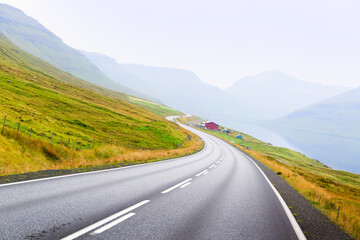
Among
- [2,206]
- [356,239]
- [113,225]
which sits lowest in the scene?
[2,206]

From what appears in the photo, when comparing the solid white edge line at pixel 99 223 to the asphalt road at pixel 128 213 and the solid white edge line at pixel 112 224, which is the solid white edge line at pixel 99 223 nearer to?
the asphalt road at pixel 128 213

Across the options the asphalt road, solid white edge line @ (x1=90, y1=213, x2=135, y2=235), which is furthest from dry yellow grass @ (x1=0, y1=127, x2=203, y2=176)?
solid white edge line @ (x1=90, y1=213, x2=135, y2=235)

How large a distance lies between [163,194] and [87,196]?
2362 millimetres

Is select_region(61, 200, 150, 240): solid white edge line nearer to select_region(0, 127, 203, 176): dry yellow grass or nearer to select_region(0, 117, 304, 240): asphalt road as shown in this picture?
select_region(0, 117, 304, 240): asphalt road

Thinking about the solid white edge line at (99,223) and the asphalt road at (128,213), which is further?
the asphalt road at (128,213)

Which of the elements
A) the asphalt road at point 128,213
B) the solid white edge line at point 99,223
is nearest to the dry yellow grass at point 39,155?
the asphalt road at point 128,213

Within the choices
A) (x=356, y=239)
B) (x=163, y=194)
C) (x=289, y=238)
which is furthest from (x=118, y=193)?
(x=356, y=239)

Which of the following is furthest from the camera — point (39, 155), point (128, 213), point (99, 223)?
point (39, 155)

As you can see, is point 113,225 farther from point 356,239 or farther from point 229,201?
point 356,239

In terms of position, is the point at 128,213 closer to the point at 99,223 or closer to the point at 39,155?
the point at 99,223

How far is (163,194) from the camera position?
6.98 meters

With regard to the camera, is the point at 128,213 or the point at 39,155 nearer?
the point at 128,213

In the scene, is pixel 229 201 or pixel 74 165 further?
pixel 74 165

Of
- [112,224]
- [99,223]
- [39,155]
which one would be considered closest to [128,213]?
[112,224]
